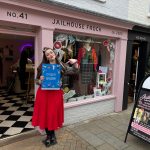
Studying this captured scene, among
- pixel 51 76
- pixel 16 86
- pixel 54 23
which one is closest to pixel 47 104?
pixel 51 76

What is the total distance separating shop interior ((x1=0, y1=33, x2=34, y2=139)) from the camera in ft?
15.8

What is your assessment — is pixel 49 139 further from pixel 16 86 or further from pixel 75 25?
pixel 16 86

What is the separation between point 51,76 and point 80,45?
1.97 metres

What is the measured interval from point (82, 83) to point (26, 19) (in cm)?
250

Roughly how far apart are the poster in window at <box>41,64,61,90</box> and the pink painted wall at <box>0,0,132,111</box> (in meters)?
0.81

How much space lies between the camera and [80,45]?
524 centimetres

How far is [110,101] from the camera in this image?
6.05 metres

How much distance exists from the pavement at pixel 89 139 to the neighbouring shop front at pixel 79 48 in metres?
0.40

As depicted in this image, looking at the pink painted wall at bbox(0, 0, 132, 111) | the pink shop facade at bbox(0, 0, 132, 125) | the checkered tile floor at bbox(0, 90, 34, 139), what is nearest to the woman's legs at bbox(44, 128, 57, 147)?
the checkered tile floor at bbox(0, 90, 34, 139)

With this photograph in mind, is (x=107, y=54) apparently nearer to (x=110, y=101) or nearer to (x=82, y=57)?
(x=82, y=57)

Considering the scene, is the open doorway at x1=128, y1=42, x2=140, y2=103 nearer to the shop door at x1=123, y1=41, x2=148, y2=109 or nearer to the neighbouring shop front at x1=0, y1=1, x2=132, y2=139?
the shop door at x1=123, y1=41, x2=148, y2=109

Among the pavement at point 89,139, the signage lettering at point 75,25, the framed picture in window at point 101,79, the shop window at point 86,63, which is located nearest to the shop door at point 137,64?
the shop window at point 86,63

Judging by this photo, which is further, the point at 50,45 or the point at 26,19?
the point at 50,45

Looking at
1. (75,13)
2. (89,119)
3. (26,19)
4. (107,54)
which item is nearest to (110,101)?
(89,119)
